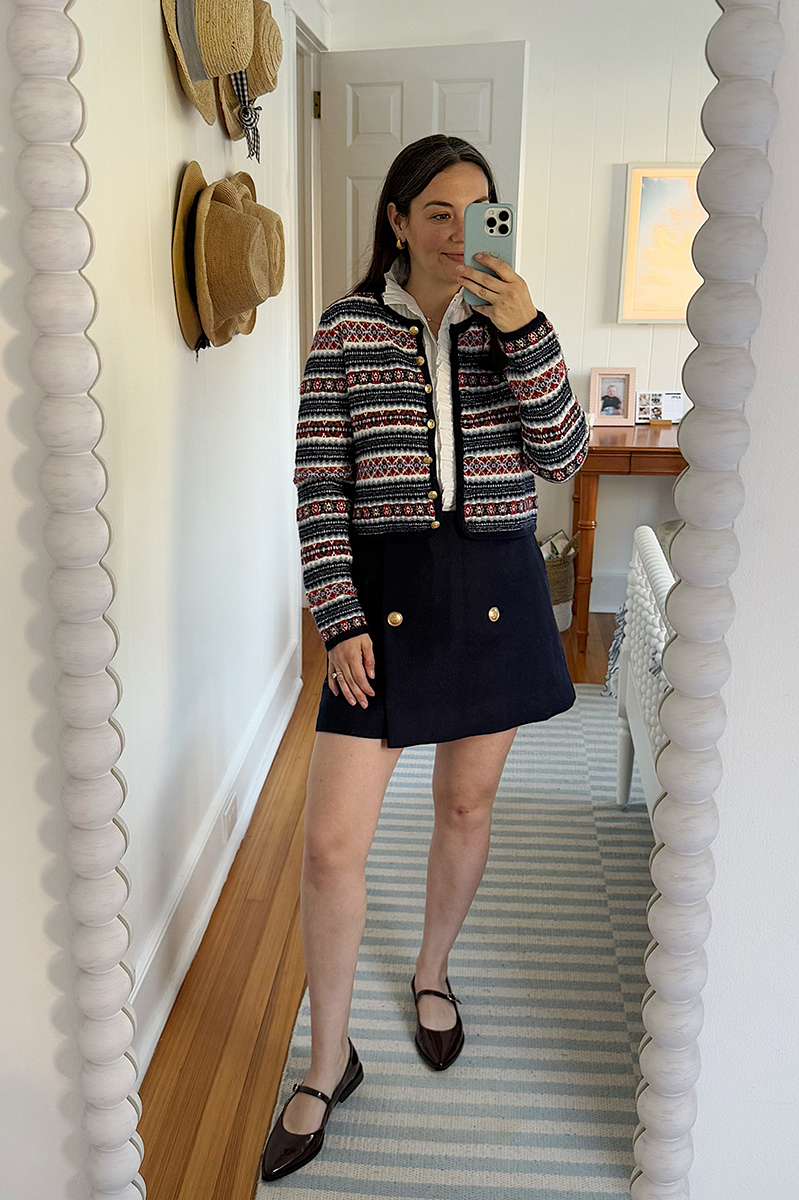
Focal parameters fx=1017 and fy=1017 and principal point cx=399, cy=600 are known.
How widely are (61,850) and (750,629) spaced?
79 cm

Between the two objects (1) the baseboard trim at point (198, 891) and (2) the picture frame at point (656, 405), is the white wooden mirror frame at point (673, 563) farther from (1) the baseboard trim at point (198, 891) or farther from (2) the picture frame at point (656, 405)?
(2) the picture frame at point (656, 405)

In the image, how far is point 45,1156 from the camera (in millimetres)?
1222

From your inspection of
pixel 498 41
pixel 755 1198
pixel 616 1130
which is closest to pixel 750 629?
pixel 755 1198

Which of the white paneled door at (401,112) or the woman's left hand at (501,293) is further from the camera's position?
the white paneled door at (401,112)

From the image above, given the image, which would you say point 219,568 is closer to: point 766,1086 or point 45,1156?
point 45,1156

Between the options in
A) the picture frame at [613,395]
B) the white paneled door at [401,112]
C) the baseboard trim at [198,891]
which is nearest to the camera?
the baseboard trim at [198,891]

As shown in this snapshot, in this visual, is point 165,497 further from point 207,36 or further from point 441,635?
point 207,36

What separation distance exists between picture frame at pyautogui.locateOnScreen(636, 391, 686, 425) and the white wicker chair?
1634 millimetres

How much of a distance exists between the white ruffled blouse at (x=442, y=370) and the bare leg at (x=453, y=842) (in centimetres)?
37

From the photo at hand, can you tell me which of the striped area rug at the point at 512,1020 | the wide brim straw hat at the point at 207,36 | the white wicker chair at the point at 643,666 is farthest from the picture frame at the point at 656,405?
the wide brim straw hat at the point at 207,36

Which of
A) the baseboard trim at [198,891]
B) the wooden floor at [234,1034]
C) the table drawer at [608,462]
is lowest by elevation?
the wooden floor at [234,1034]

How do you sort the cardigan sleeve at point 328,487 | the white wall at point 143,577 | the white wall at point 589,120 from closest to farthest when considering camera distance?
the white wall at point 143,577 < the cardigan sleeve at point 328,487 < the white wall at point 589,120

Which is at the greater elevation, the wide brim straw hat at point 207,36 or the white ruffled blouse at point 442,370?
the wide brim straw hat at point 207,36

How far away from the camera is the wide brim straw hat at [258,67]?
1844 mm
